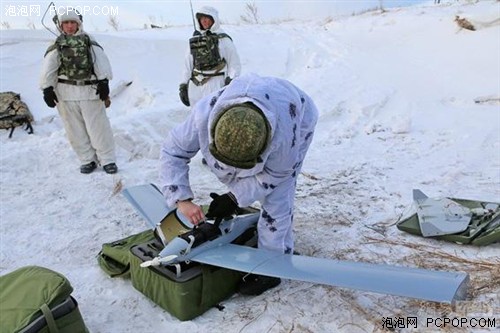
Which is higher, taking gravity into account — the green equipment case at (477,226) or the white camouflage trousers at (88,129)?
the white camouflage trousers at (88,129)

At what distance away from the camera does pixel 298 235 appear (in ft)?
9.98

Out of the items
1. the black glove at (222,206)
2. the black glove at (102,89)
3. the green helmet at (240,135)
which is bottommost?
the black glove at (222,206)

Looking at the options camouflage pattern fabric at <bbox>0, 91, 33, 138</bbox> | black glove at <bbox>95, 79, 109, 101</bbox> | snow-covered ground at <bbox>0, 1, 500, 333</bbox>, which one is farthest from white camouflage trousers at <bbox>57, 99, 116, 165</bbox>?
camouflage pattern fabric at <bbox>0, 91, 33, 138</bbox>

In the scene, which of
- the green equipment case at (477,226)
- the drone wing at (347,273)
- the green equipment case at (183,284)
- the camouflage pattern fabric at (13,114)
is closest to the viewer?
the drone wing at (347,273)

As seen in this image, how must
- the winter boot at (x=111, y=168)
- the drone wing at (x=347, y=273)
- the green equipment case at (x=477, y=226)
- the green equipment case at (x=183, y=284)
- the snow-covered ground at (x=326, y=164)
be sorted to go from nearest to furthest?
the drone wing at (x=347, y=273)
the green equipment case at (x=183, y=284)
the snow-covered ground at (x=326, y=164)
the green equipment case at (x=477, y=226)
the winter boot at (x=111, y=168)

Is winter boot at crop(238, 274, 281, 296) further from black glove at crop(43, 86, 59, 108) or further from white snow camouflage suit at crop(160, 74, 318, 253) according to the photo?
black glove at crop(43, 86, 59, 108)

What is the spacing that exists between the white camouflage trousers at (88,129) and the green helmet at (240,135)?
297 centimetres

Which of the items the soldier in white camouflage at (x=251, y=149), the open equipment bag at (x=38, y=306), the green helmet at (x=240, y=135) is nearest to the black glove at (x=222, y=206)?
the soldier in white camouflage at (x=251, y=149)

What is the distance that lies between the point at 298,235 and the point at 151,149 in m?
2.54

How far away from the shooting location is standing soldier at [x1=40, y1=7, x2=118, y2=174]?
13.6 ft

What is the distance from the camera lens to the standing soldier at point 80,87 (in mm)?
4145

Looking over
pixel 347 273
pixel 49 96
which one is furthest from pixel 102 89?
Answer: pixel 347 273

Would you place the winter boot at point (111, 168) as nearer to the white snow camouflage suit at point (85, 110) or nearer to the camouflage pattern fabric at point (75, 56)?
the white snow camouflage suit at point (85, 110)

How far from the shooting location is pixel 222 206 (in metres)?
2.42
